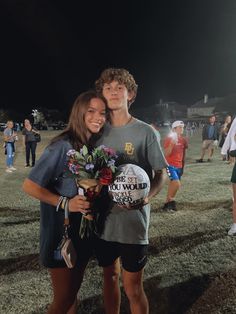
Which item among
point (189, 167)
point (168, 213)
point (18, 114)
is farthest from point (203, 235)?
point (18, 114)

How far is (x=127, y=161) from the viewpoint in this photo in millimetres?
2551

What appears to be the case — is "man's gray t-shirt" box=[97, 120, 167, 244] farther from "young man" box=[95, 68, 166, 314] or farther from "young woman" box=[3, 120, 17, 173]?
"young woman" box=[3, 120, 17, 173]

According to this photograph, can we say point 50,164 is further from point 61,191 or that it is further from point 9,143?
point 9,143

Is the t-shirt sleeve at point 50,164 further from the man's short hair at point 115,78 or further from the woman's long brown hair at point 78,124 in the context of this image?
the man's short hair at point 115,78

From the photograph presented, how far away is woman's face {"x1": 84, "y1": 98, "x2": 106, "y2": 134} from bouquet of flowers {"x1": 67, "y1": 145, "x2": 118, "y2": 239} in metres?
0.21

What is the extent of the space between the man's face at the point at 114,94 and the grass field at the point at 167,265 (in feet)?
6.86

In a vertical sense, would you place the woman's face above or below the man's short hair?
below

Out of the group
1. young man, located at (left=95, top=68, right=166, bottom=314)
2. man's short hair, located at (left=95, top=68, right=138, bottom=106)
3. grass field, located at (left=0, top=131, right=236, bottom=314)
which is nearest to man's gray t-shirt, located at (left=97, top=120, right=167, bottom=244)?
young man, located at (left=95, top=68, right=166, bottom=314)

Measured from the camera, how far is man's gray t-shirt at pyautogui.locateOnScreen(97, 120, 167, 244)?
249cm

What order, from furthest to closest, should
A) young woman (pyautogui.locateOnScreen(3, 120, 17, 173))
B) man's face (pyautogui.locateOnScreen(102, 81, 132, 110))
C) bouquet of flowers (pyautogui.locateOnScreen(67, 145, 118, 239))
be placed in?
young woman (pyautogui.locateOnScreen(3, 120, 17, 173)) < man's face (pyautogui.locateOnScreen(102, 81, 132, 110)) < bouquet of flowers (pyautogui.locateOnScreen(67, 145, 118, 239))

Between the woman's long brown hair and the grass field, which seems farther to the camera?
the grass field

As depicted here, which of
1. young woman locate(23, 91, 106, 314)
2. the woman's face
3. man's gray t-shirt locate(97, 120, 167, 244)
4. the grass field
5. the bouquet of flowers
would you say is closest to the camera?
the bouquet of flowers

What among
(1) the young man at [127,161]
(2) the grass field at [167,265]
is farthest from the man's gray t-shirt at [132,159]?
(2) the grass field at [167,265]

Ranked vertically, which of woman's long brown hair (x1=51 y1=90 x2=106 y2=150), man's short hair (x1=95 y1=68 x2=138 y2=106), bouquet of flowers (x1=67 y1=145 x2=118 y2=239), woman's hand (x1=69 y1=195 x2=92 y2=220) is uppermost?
man's short hair (x1=95 y1=68 x2=138 y2=106)
